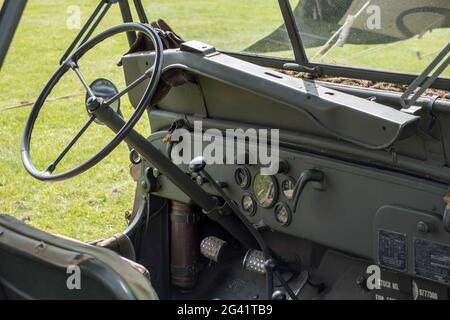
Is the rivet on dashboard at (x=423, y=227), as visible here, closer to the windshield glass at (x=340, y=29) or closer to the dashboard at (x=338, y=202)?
the dashboard at (x=338, y=202)

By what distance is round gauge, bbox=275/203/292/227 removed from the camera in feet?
9.61

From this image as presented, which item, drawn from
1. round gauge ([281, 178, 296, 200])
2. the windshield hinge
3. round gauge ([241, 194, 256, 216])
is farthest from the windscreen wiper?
round gauge ([241, 194, 256, 216])

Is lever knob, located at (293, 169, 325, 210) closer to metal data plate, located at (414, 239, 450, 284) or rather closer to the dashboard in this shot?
the dashboard

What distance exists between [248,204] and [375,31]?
92 cm

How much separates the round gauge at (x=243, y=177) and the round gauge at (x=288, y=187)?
0.58ft

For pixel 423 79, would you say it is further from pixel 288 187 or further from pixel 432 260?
pixel 288 187

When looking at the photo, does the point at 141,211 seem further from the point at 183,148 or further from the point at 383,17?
the point at 383,17

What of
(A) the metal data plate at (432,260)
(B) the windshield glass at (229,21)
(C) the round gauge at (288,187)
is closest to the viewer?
(A) the metal data plate at (432,260)

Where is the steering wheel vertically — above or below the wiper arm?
below

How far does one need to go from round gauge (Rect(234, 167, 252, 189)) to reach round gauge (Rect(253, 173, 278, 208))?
31mm

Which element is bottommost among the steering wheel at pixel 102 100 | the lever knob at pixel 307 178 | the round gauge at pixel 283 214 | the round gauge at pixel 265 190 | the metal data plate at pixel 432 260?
the metal data plate at pixel 432 260

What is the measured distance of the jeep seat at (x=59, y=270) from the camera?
200 centimetres

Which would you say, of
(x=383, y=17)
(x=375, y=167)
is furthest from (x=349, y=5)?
(x=375, y=167)

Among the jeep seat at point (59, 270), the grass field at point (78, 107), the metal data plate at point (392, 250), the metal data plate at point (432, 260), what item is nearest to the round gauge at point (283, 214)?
the metal data plate at point (392, 250)
